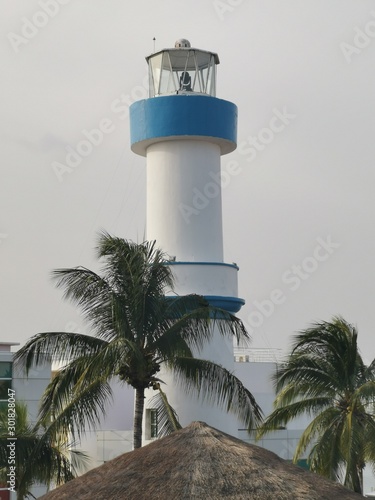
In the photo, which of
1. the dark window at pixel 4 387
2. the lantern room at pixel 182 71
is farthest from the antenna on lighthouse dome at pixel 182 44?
the dark window at pixel 4 387

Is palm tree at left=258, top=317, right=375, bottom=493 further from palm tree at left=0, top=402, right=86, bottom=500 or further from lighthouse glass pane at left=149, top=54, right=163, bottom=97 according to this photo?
lighthouse glass pane at left=149, top=54, right=163, bottom=97

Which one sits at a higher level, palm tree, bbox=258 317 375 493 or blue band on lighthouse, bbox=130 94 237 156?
blue band on lighthouse, bbox=130 94 237 156

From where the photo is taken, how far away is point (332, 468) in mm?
30875

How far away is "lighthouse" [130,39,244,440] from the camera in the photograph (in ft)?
123

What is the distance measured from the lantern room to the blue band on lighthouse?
109 cm

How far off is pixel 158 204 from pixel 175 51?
18.1 feet

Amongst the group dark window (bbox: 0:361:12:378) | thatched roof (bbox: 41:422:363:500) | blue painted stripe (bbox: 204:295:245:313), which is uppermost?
blue painted stripe (bbox: 204:295:245:313)

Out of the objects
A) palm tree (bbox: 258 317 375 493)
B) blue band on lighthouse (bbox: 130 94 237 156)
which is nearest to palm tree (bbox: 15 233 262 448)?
palm tree (bbox: 258 317 375 493)

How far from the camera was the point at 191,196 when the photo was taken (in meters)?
38.0

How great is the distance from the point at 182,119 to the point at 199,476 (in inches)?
711

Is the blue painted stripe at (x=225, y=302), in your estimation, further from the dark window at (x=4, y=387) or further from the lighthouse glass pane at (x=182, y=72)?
the dark window at (x=4, y=387)

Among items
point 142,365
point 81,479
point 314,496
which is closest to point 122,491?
point 81,479

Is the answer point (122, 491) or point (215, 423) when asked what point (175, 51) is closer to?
point (215, 423)

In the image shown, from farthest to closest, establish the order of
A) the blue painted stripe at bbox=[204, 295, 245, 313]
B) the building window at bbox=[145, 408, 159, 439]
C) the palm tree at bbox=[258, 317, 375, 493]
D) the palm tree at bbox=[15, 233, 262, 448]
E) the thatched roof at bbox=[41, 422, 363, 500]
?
the building window at bbox=[145, 408, 159, 439] → the blue painted stripe at bbox=[204, 295, 245, 313] → the palm tree at bbox=[258, 317, 375, 493] → the palm tree at bbox=[15, 233, 262, 448] → the thatched roof at bbox=[41, 422, 363, 500]
